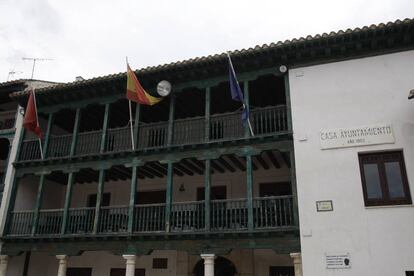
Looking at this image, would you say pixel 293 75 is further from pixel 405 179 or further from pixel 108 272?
pixel 108 272

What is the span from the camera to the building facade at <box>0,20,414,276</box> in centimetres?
1040

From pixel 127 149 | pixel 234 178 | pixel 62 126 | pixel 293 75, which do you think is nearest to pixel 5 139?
pixel 62 126

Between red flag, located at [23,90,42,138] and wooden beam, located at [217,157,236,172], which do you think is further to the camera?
red flag, located at [23,90,42,138]

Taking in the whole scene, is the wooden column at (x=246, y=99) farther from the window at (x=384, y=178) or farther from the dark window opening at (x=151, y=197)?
the dark window opening at (x=151, y=197)

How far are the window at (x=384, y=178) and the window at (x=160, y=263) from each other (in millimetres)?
7599

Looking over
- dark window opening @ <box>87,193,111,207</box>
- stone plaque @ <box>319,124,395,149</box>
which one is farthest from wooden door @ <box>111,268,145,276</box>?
stone plaque @ <box>319,124,395,149</box>

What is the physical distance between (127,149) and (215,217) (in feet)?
12.9

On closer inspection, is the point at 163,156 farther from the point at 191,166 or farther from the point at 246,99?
the point at 246,99

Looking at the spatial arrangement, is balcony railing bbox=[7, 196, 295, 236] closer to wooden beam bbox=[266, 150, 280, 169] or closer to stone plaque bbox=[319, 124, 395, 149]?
wooden beam bbox=[266, 150, 280, 169]

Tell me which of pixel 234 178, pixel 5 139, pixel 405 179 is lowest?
pixel 405 179

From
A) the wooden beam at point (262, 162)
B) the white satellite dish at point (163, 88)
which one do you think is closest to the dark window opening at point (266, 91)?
the wooden beam at point (262, 162)

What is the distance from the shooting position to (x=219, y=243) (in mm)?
11406

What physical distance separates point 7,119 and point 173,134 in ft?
26.7

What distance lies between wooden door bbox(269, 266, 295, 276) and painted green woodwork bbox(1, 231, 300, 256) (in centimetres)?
256
